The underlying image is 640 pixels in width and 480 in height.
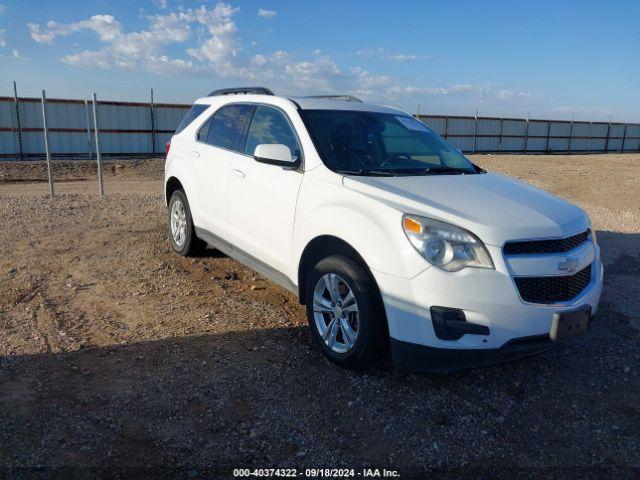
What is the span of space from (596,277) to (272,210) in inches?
94.1

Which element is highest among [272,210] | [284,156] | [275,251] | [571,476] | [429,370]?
[284,156]

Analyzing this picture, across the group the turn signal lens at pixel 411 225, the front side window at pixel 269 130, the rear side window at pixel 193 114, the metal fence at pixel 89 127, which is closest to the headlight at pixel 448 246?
the turn signal lens at pixel 411 225

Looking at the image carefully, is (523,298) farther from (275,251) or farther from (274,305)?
(274,305)

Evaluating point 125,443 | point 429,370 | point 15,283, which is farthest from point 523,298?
point 15,283

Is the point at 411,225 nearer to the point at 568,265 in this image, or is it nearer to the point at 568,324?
the point at 568,265

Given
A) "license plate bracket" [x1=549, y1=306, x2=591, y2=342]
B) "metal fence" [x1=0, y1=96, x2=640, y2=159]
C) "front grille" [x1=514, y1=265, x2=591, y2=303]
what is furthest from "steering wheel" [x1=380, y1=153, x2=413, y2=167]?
"metal fence" [x1=0, y1=96, x2=640, y2=159]

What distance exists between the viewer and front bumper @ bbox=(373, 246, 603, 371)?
3.22 metres

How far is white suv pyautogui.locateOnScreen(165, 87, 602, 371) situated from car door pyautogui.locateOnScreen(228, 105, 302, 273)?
15 millimetres

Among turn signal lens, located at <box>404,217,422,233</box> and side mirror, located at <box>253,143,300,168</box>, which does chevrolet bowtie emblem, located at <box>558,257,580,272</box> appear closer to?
turn signal lens, located at <box>404,217,422,233</box>

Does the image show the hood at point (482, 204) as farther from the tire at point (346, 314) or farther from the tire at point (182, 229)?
the tire at point (182, 229)

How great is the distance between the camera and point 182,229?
6.39m

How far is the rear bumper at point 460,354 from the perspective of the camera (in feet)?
10.8

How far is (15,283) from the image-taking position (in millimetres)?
5535

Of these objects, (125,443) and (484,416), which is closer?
(125,443)
